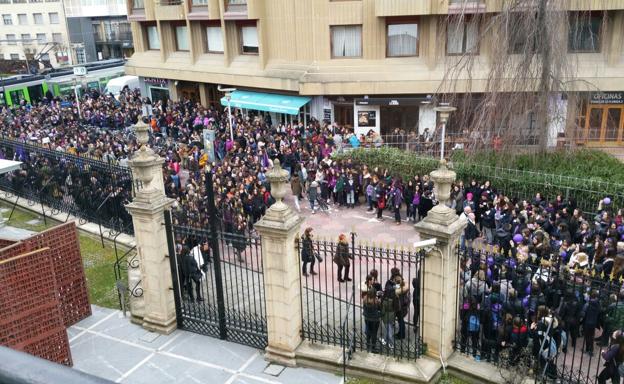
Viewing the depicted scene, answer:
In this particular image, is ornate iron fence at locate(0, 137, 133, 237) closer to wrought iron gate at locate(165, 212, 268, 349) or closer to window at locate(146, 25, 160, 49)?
wrought iron gate at locate(165, 212, 268, 349)

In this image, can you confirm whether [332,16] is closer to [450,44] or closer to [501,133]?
[450,44]

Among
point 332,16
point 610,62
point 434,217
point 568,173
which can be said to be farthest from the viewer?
point 332,16

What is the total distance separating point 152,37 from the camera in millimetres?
41094

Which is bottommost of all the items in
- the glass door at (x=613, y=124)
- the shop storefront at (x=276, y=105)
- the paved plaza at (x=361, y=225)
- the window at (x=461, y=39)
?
the paved plaza at (x=361, y=225)

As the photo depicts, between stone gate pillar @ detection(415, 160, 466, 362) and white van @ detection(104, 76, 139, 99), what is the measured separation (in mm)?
39955

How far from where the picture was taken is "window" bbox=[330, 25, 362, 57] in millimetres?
30531

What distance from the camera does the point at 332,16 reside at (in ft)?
99.4

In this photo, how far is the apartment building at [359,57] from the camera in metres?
A: 27.8

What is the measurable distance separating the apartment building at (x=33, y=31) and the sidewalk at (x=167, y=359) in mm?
58341

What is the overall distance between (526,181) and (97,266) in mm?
13157

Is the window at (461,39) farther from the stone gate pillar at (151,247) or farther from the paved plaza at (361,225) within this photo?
the stone gate pillar at (151,247)

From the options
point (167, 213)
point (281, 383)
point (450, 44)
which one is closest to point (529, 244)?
point (281, 383)

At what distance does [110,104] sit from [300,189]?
20879 mm

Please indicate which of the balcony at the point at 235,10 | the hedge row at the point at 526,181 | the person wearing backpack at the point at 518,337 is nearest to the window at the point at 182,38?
the balcony at the point at 235,10
